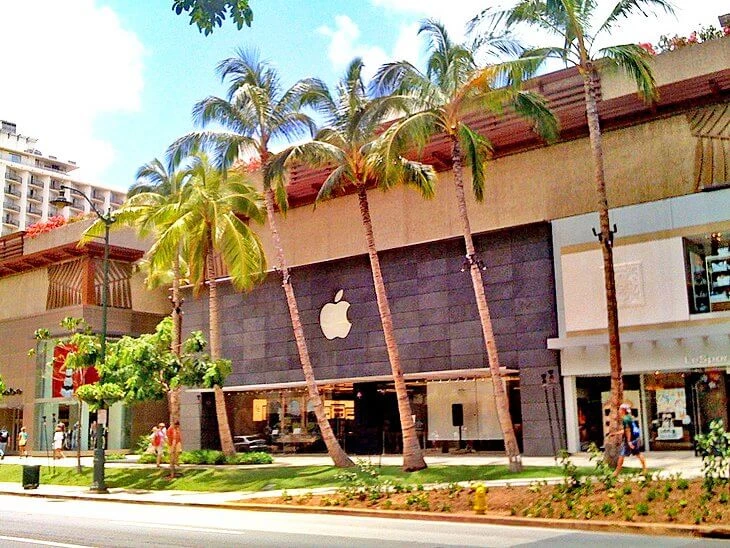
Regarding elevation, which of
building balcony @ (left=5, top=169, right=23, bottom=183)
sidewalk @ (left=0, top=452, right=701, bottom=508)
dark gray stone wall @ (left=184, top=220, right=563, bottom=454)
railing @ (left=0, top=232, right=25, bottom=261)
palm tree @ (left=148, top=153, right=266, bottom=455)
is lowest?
sidewalk @ (left=0, top=452, right=701, bottom=508)

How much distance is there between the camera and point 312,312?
38344mm

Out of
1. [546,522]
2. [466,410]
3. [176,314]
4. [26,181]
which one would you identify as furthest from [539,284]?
[26,181]


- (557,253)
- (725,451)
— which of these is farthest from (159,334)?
(725,451)

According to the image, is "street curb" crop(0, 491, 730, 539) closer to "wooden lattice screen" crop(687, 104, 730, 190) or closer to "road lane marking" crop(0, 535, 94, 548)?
"road lane marking" crop(0, 535, 94, 548)

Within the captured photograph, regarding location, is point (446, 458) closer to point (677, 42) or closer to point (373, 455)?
point (373, 455)

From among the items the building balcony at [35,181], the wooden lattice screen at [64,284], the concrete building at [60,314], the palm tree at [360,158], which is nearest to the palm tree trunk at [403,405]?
the palm tree at [360,158]

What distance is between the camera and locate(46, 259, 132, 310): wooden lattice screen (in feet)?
157

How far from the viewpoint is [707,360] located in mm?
27250

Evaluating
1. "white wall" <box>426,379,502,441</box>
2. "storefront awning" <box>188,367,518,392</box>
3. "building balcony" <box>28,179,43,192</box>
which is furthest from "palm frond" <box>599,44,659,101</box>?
"building balcony" <box>28,179,43,192</box>

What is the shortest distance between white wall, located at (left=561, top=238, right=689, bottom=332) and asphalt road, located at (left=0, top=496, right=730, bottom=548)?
46.4 feet

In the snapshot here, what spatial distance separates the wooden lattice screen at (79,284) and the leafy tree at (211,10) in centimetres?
4259

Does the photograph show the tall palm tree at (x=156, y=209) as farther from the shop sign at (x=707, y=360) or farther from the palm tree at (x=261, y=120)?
the shop sign at (x=707, y=360)

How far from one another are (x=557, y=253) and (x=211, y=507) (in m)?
15.9

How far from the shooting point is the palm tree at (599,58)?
21984mm
